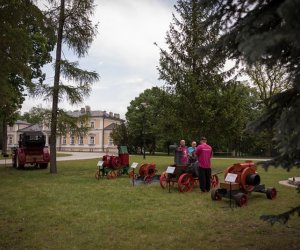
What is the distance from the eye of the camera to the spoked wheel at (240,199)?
931cm

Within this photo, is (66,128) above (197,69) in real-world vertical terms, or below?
below

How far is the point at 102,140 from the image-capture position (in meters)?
78.4

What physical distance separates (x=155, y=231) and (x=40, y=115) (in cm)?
1262

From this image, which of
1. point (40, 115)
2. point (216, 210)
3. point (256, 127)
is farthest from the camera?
point (40, 115)

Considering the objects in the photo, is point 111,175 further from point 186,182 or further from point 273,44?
point 273,44

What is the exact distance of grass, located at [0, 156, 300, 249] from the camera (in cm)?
625

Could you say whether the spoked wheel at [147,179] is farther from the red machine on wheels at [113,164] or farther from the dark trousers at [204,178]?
the dark trousers at [204,178]

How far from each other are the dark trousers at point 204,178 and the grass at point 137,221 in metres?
0.32

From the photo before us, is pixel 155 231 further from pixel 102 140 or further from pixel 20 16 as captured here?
pixel 102 140

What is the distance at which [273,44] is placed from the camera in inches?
112

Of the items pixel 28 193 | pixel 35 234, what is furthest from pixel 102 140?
pixel 35 234

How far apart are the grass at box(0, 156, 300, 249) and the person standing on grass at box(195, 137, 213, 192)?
429mm

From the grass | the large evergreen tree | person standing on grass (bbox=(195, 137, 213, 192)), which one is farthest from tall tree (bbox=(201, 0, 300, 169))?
the large evergreen tree

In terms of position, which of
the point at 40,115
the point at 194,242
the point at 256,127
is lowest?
the point at 194,242
